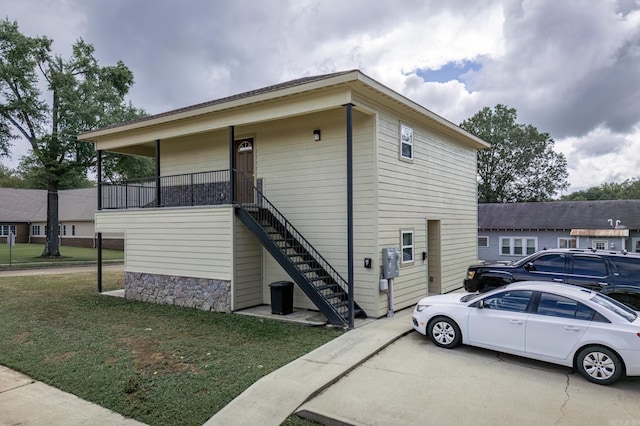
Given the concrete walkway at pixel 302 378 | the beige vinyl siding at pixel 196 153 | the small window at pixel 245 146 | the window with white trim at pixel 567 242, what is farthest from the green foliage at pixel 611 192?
the concrete walkway at pixel 302 378

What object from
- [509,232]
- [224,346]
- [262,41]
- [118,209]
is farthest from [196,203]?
[509,232]

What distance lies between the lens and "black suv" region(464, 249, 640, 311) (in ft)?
24.2

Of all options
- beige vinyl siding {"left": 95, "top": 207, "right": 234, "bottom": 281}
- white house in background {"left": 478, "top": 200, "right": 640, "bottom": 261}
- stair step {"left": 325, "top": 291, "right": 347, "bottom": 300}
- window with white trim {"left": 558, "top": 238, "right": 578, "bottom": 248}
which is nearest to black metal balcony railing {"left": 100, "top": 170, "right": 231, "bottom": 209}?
beige vinyl siding {"left": 95, "top": 207, "right": 234, "bottom": 281}

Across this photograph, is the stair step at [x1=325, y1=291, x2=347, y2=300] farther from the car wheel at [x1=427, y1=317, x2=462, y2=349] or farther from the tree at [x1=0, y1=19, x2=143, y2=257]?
the tree at [x1=0, y1=19, x2=143, y2=257]

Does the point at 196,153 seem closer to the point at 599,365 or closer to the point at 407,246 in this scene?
the point at 407,246

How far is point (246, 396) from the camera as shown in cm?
471

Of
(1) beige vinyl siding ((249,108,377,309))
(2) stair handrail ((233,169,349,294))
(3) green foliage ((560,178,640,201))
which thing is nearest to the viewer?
(1) beige vinyl siding ((249,108,377,309))

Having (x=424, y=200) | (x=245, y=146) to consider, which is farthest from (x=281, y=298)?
(x=424, y=200)

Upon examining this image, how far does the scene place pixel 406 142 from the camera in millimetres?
10055

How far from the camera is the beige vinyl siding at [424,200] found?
9141 millimetres

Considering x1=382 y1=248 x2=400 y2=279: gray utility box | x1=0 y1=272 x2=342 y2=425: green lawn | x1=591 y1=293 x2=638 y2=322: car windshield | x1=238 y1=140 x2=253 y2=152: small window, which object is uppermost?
x1=238 y1=140 x2=253 y2=152: small window

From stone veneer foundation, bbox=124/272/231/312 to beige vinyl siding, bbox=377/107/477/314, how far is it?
4.14 metres

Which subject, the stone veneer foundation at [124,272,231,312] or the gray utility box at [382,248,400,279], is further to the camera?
the stone veneer foundation at [124,272,231,312]

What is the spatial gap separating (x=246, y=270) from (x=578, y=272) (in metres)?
7.72
